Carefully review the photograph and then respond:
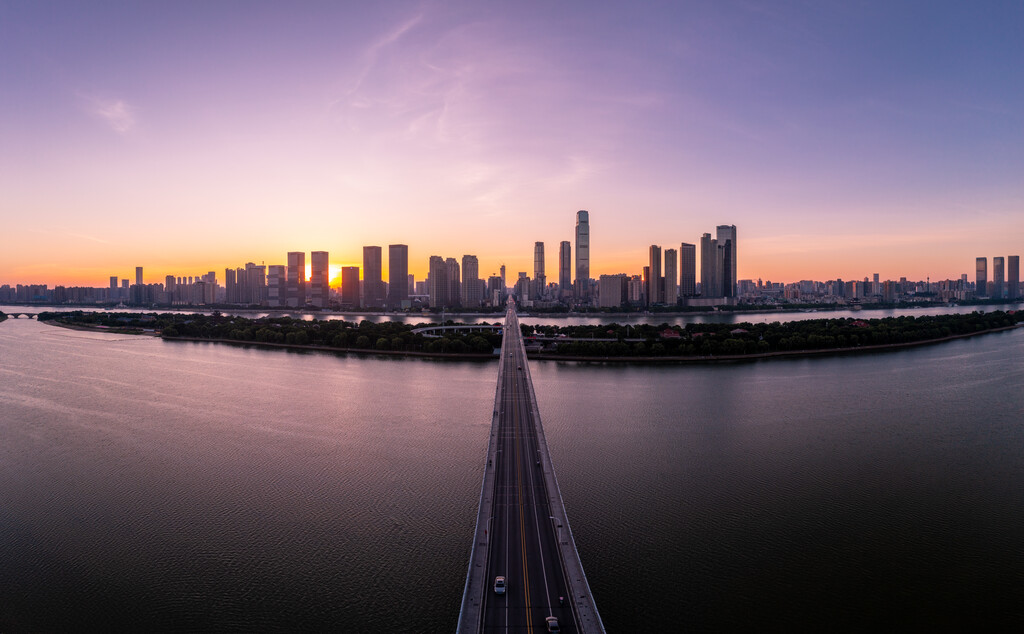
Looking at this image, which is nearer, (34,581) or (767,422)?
(34,581)

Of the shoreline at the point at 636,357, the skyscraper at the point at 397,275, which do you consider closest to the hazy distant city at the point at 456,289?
the skyscraper at the point at 397,275

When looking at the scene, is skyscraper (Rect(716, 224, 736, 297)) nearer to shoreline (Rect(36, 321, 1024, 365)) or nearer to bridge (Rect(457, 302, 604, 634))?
shoreline (Rect(36, 321, 1024, 365))

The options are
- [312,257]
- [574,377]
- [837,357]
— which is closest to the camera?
[574,377]

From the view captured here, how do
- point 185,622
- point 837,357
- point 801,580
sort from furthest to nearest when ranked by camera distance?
point 837,357 < point 801,580 < point 185,622

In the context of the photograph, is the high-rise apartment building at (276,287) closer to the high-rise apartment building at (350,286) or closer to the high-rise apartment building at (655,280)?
the high-rise apartment building at (350,286)

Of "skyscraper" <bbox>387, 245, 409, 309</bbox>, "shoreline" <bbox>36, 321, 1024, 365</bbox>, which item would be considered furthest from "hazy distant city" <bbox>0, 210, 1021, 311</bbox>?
Answer: "shoreline" <bbox>36, 321, 1024, 365</bbox>

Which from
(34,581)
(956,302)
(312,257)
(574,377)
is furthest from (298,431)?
(956,302)

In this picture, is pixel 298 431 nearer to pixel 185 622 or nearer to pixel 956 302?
pixel 185 622
